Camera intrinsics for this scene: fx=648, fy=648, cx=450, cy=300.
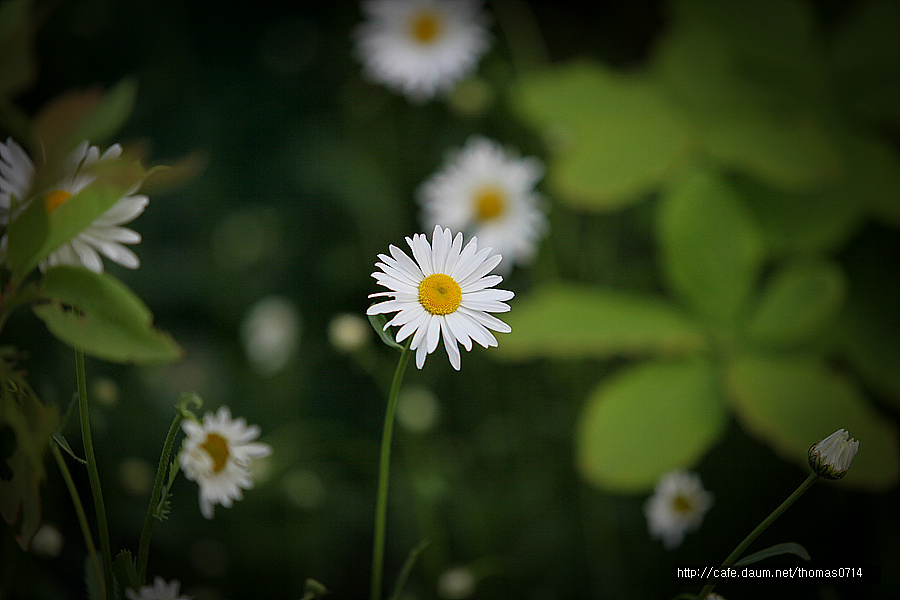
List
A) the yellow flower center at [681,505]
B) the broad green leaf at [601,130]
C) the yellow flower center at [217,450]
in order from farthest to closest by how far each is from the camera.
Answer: the broad green leaf at [601,130] < the yellow flower center at [681,505] < the yellow flower center at [217,450]

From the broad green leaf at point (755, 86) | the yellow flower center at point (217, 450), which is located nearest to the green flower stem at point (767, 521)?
the yellow flower center at point (217, 450)

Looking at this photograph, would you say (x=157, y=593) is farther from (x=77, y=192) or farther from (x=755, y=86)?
(x=755, y=86)

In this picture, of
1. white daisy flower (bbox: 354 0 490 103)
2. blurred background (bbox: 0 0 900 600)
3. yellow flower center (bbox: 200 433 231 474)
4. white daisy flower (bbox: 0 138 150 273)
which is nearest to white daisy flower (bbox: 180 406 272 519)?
yellow flower center (bbox: 200 433 231 474)

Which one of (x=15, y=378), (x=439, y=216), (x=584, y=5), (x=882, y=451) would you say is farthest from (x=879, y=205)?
(x=15, y=378)

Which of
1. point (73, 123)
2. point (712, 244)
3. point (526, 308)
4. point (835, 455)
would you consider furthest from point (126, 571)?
point (712, 244)

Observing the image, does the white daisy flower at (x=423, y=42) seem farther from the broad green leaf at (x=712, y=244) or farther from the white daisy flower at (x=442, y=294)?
the white daisy flower at (x=442, y=294)

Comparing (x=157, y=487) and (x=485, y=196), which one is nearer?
(x=157, y=487)

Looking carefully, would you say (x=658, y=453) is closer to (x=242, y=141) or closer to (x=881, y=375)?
(x=881, y=375)
